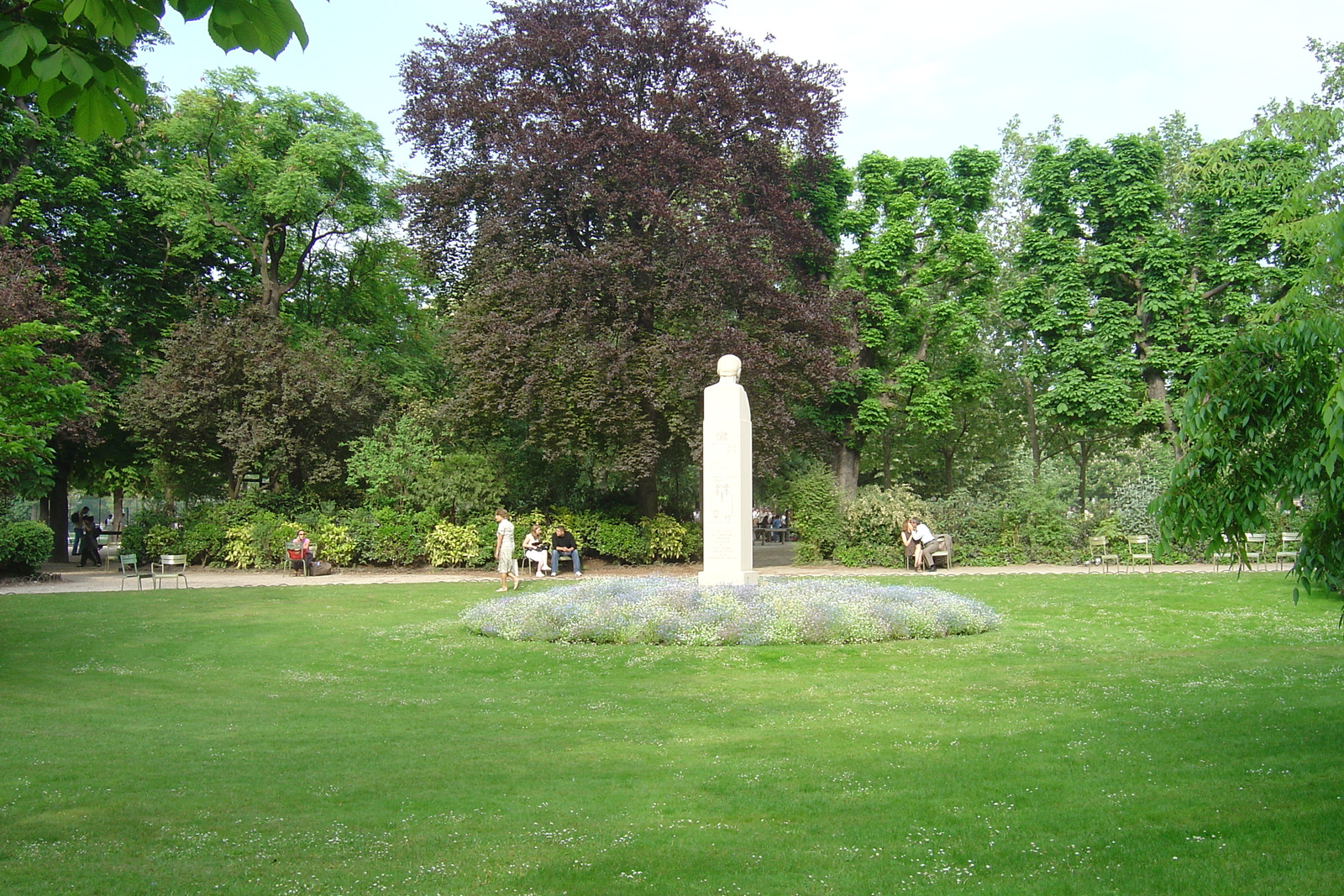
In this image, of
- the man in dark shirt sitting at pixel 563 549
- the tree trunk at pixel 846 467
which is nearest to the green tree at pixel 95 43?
the man in dark shirt sitting at pixel 563 549

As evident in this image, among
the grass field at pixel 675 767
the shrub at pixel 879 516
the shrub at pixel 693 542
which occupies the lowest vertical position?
the grass field at pixel 675 767

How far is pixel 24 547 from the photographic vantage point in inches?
989

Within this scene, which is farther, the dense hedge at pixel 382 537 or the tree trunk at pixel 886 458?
the tree trunk at pixel 886 458

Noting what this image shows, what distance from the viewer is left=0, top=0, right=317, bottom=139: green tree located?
11.5 feet

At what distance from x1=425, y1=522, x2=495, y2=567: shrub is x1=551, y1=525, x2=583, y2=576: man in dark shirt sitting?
7.67ft

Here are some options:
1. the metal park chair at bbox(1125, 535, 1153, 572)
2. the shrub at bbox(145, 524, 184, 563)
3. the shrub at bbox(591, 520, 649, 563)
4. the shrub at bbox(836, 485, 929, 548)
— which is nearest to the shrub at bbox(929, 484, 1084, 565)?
the shrub at bbox(836, 485, 929, 548)

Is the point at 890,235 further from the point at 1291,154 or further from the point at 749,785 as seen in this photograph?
the point at 749,785

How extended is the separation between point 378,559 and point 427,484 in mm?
2419

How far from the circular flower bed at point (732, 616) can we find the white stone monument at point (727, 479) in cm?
110

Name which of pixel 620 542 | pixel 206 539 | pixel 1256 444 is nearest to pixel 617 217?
pixel 620 542

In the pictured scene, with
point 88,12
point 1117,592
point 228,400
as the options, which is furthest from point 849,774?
point 228,400

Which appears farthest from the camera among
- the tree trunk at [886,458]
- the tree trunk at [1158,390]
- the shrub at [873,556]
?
the tree trunk at [886,458]

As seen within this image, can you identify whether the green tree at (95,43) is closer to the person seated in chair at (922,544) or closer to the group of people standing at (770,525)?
the person seated in chair at (922,544)

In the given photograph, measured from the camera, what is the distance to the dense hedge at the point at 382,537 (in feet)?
92.2
